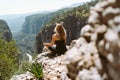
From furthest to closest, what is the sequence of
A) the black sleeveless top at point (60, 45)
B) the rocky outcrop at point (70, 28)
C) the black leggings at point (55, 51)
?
the rocky outcrop at point (70, 28) → the black leggings at point (55, 51) → the black sleeveless top at point (60, 45)

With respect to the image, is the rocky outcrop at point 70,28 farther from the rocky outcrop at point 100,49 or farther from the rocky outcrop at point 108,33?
the rocky outcrop at point 108,33

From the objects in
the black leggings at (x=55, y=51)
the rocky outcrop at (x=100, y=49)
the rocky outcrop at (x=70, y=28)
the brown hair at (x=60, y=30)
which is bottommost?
the rocky outcrop at (x=100, y=49)

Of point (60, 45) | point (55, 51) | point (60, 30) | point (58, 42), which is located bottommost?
point (55, 51)

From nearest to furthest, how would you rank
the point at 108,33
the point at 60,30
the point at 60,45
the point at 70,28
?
the point at 108,33 < the point at 60,30 < the point at 60,45 < the point at 70,28

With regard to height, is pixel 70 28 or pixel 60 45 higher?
pixel 70 28

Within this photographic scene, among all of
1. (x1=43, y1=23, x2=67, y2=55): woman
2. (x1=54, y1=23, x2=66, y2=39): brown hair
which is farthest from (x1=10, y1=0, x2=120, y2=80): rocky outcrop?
(x1=43, y1=23, x2=67, y2=55): woman

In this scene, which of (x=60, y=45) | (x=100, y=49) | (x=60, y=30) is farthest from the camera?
(x=60, y=45)

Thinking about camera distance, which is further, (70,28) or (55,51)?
(70,28)

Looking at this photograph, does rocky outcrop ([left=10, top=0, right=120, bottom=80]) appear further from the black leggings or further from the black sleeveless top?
the black leggings

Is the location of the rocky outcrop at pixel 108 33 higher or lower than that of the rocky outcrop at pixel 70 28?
lower

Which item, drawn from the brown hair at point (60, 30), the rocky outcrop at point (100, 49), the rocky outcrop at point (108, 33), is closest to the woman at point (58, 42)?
the brown hair at point (60, 30)

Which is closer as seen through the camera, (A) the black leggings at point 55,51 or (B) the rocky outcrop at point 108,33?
(B) the rocky outcrop at point 108,33

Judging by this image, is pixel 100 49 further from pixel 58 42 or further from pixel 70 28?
pixel 70 28

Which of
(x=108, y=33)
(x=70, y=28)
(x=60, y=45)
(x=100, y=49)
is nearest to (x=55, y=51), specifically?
(x=60, y=45)
